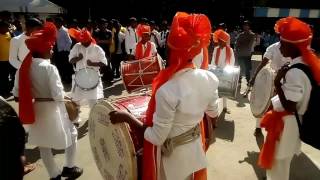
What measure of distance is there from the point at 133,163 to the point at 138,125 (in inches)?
11.5

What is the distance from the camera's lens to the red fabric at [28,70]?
12.0ft

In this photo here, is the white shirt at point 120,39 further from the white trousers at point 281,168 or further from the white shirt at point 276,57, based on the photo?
the white trousers at point 281,168

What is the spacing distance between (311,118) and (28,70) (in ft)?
9.27

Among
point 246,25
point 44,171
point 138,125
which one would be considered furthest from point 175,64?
point 246,25

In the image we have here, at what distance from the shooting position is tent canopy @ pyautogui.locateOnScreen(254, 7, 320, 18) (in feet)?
58.9

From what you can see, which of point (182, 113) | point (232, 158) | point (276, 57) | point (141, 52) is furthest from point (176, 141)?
point (141, 52)

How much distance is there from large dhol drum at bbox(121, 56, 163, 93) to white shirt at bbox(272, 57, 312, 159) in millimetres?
2279

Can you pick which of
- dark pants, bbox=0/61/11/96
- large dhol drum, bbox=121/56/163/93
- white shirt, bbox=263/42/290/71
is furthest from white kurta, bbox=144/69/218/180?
dark pants, bbox=0/61/11/96

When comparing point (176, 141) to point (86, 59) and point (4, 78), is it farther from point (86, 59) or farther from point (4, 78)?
point (4, 78)

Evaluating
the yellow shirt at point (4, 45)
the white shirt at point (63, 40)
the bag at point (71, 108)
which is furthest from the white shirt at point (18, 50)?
the white shirt at point (63, 40)

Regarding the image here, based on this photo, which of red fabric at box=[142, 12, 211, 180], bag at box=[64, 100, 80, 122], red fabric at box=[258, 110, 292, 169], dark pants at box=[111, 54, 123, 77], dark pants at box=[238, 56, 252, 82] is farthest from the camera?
dark pants at box=[111, 54, 123, 77]

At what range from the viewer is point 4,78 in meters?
8.87

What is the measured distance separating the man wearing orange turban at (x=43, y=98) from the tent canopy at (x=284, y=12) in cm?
1593

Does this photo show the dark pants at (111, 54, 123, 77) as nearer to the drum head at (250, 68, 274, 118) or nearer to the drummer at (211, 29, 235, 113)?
the drummer at (211, 29, 235, 113)
